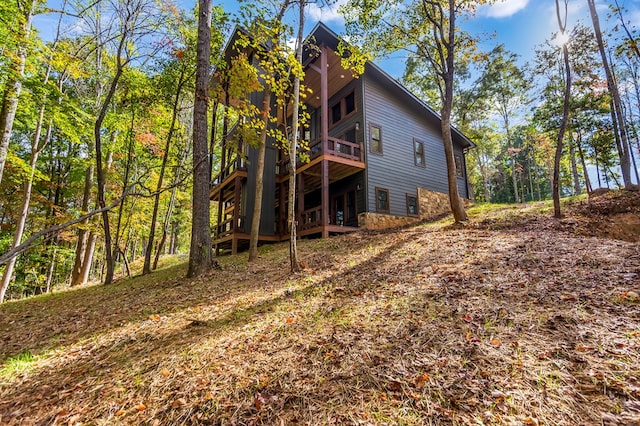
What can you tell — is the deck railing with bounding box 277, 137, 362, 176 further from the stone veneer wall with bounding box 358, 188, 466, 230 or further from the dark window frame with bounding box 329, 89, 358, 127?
the stone veneer wall with bounding box 358, 188, 466, 230

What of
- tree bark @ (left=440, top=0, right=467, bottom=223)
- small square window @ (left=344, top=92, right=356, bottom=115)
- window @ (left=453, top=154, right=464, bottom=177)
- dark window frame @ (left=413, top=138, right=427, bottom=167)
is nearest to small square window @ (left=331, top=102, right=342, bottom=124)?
small square window @ (left=344, top=92, right=356, bottom=115)

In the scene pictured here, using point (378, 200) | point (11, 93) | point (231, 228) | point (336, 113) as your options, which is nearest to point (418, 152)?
point (378, 200)

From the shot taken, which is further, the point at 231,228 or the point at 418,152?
the point at 418,152

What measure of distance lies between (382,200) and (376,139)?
3302 millimetres

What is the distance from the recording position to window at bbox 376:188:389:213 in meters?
14.8

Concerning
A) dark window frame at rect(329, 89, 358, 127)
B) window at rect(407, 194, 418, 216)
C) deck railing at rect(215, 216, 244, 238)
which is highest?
dark window frame at rect(329, 89, 358, 127)

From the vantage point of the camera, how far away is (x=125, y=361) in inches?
137

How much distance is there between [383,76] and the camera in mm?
15805

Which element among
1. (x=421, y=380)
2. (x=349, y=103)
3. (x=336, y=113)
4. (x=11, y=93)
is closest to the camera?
(x=421, y=380)

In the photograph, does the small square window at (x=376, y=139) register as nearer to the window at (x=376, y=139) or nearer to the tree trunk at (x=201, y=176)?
the window at (x=376, y=139)

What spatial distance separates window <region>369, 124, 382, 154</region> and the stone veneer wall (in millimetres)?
3465

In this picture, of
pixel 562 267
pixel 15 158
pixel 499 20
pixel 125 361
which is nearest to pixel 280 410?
pixel 125 361

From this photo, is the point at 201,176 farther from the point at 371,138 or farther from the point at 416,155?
the point at 416,155

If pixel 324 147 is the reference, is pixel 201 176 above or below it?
below
